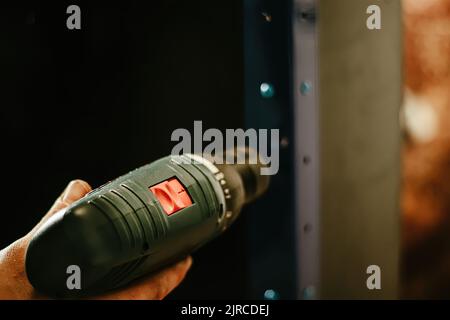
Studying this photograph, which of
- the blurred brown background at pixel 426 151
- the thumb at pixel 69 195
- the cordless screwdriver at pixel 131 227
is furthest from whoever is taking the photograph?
the blurred brown background at pixel 426 151

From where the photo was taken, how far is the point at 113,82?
59 cm

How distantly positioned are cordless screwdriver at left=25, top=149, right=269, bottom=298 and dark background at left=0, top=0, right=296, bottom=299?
84mm

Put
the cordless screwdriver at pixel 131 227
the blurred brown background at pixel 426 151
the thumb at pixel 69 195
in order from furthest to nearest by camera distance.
A: the blurred brown background at pixel 426 151 < the thumb at pixel 69 195 < the cordless screwdriver at pixel 131 227

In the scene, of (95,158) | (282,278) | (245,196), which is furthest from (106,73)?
(282,278)

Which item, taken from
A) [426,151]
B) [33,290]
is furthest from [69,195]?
[426,151]

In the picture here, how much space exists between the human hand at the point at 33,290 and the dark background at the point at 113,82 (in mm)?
63

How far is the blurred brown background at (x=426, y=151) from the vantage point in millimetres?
1005

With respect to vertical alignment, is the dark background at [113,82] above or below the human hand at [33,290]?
above

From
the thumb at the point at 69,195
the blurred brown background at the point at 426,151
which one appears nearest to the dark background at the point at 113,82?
the thumb at the point at 69,195

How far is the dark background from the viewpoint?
583mm

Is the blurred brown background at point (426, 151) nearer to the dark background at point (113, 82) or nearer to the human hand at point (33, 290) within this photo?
the dark background at point (113, 82)
